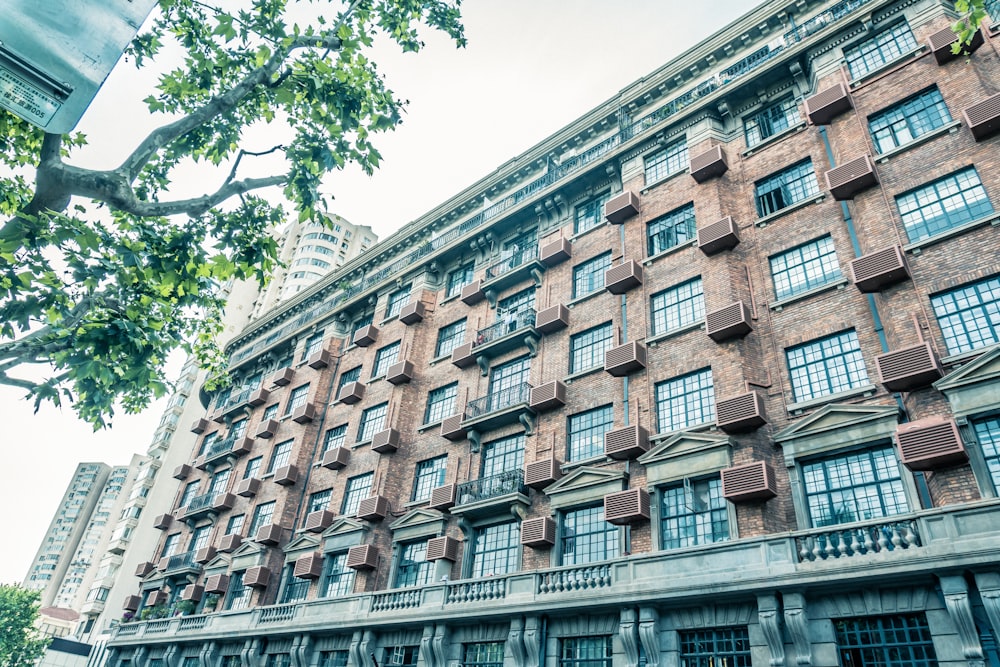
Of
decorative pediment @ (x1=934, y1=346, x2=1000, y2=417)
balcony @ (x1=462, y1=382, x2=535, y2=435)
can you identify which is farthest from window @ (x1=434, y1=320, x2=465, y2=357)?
decorative pediment @ (x1=934, y1=346, x2=1000, y2=417)

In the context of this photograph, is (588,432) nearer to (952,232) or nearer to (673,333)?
(673,333)

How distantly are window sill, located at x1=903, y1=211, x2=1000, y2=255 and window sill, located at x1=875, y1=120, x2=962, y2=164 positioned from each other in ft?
11.0

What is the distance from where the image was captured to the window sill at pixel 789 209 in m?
21.4

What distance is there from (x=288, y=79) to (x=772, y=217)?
1636 cm

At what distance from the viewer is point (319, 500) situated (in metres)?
33.4

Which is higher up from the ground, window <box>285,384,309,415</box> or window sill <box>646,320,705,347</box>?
window <box>285,384,309,415</box>

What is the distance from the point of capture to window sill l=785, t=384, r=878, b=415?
57.3ft

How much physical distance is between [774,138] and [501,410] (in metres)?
14.4

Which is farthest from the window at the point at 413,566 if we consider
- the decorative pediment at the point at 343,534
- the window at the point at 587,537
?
the window at the point at 587,537

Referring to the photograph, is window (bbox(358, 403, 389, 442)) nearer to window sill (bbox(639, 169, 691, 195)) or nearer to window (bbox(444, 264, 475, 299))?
window (bbox(444, 264, 475, 299))

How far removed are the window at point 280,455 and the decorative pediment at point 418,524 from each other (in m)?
12.1

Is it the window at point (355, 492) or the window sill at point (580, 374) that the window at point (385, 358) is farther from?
the window sill at point (580, 374)

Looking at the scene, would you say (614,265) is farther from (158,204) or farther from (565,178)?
(158,204)

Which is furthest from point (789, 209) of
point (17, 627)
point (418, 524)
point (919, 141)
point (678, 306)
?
point (17, 627)
